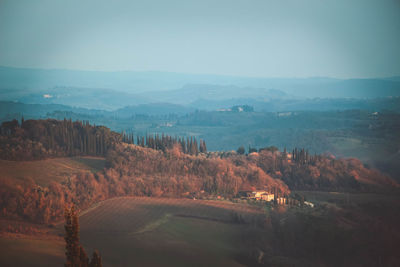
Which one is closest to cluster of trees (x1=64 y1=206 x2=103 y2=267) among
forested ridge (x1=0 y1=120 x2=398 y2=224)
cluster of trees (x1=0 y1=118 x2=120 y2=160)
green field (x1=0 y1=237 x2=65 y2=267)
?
green field (x1=0 y1=237 x2=65 y2=267)

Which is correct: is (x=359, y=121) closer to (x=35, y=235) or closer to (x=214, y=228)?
(x=214, y=228)

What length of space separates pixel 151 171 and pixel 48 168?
20608 millimetres

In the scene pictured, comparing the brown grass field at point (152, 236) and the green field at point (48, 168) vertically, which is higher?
the green field at point (48, 168)

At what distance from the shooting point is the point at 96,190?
73.6m

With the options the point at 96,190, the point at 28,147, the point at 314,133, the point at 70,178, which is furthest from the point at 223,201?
the point at 314,133

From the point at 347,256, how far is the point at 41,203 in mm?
41674

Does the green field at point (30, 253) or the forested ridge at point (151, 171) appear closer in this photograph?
the green field at point (30, 253)

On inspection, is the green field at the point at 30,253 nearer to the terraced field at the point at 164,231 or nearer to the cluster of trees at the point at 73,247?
the terraced field at the point at 164,231

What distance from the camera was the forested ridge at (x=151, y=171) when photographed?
72875 mm

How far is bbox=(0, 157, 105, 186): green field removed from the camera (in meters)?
70.1

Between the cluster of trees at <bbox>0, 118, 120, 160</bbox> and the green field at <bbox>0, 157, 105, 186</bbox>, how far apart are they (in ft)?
11.7

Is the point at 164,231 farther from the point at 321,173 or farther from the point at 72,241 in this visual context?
the point at 321,173

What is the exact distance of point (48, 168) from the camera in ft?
259

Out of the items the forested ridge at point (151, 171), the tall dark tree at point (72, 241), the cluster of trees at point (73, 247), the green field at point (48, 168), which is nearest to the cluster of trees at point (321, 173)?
the forested ridge at point (151, 171)
